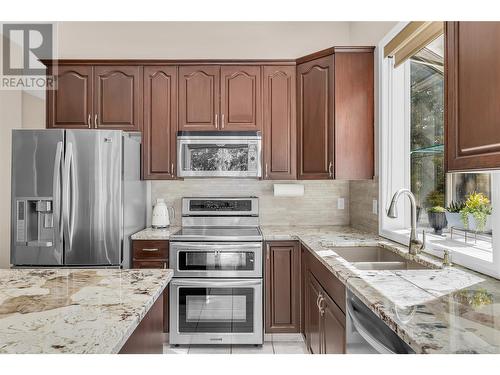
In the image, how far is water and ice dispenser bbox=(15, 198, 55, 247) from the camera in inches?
102

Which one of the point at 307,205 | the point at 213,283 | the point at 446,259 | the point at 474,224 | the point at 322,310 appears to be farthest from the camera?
the point at 307,205

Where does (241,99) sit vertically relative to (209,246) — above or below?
above

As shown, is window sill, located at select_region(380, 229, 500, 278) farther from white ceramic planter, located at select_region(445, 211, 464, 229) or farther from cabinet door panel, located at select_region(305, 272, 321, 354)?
cabinet door panel, located at select_region(305, 272, 321, 354)

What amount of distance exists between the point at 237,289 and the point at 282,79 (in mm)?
1767

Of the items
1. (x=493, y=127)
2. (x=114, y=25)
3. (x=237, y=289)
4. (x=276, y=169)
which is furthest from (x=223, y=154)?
(x=493, y=127)

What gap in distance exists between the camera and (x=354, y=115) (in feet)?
9.11

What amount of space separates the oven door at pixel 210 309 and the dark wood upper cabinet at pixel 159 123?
3.19 ft

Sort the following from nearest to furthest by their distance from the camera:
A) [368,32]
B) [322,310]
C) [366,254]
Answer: [322,310], [366,254], [368,32]

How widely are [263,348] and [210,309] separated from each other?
506 mm

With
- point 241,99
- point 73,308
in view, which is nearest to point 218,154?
A: point 241,99

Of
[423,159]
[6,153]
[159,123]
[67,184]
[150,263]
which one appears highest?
[159,123]

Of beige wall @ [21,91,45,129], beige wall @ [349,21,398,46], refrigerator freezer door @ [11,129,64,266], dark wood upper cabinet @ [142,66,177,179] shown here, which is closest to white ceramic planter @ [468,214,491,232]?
beige wall @ [349,21,398,46]

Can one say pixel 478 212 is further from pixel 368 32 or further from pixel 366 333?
pixel 368 32

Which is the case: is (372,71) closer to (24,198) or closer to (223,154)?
(223,154)
